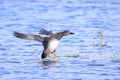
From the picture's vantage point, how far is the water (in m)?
12.9

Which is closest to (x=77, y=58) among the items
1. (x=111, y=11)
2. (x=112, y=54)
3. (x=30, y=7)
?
(x=112, y=54)

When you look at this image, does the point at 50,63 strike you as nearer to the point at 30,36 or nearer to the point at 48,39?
the point at 48,39

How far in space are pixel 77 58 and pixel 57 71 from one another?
1.61 meters

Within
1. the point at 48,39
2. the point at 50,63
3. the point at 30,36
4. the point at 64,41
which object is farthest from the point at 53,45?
the point at 64,41

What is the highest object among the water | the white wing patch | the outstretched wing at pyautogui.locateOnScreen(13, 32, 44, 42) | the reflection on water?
the outstretched wing at pyautogui.locateOnScreen(13, 32, 44, 42)

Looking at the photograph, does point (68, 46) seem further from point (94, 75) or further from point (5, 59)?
point (94, 75)

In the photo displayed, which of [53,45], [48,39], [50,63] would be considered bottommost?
[50,63]

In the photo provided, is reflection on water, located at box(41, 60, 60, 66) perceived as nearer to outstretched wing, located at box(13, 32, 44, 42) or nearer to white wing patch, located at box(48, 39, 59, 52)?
white wing patch, located at box(48, 39, 59, 52)

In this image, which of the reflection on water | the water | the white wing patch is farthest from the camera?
the white wing patch

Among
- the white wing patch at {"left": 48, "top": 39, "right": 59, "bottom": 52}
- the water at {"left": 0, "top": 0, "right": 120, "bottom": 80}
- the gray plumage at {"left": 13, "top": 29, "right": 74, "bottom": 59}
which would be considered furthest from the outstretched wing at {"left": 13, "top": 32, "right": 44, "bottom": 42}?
the water at {"left": 0, "top": 0, "right": 120, "bottom": 80}

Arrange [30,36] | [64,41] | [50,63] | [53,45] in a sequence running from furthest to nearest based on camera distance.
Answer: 1. [64,41]
2. [30,36]
3. [53,45]
4. [50,63]

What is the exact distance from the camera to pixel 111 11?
84.1 feet

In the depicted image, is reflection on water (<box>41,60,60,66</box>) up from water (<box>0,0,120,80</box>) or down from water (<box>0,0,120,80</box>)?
down

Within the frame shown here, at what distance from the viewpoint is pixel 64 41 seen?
17562 mm
